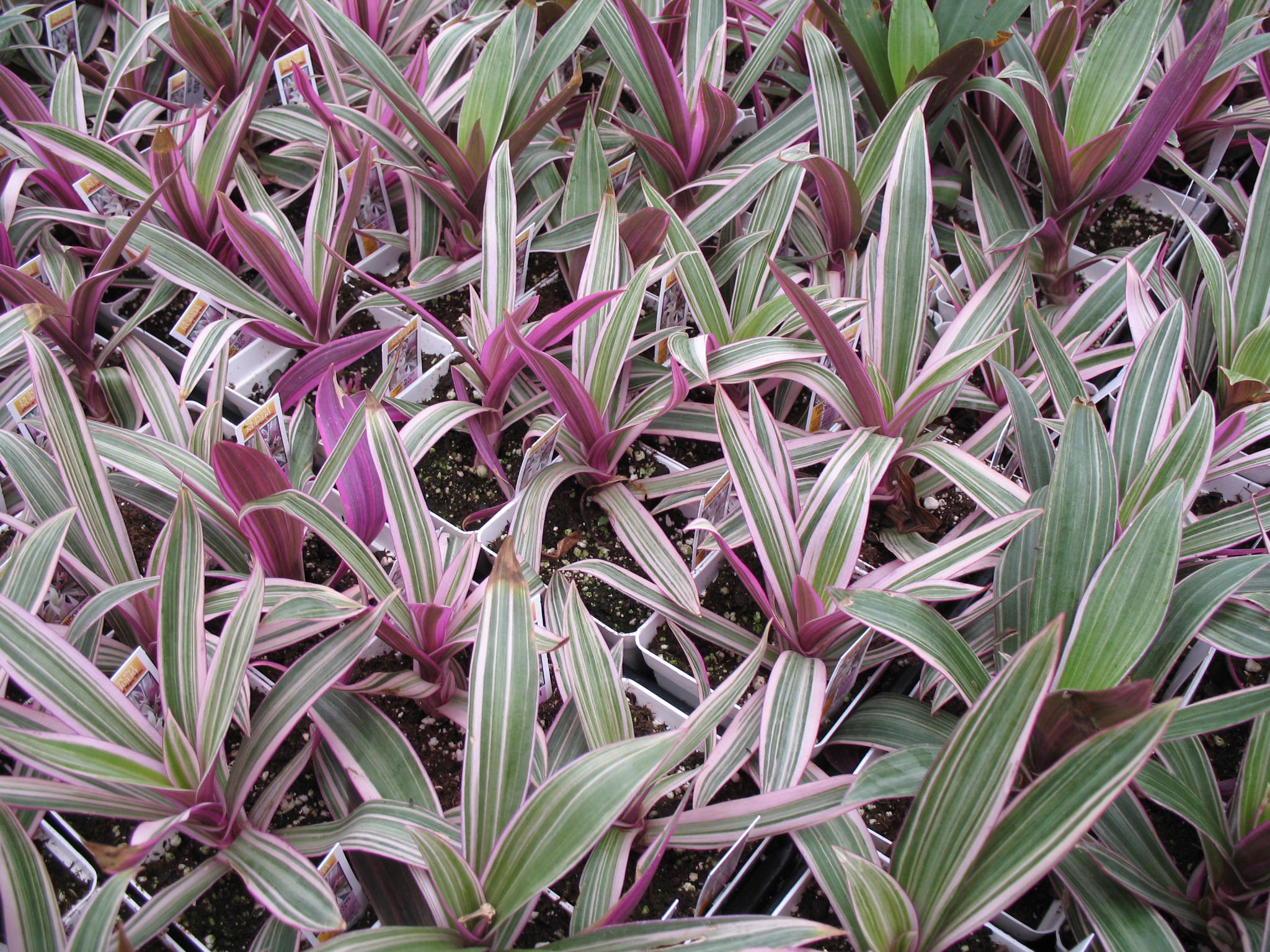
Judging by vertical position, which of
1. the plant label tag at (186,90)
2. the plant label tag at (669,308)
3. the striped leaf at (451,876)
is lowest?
the striped leaf at (451,876)

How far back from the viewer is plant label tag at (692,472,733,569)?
1.18 metres

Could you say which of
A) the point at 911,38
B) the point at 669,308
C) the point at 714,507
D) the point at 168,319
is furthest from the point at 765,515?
the point at 168,319

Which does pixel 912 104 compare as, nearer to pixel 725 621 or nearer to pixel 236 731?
pixel 725 621

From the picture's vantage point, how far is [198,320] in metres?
1.47

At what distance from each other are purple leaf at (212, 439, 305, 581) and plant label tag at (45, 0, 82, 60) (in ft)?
3.98

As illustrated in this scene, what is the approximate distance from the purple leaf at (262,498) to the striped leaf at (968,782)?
2.40 ft

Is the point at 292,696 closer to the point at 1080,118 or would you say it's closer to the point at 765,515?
the point at 765,515

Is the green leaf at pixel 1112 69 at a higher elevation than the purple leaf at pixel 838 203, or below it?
higher

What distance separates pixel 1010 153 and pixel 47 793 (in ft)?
5.88

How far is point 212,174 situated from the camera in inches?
59.2

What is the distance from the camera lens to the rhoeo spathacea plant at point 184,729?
808 millimetres

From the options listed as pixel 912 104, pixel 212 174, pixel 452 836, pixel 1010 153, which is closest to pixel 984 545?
pixel 452 836

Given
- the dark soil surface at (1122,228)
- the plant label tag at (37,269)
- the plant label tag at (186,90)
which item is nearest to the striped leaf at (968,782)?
the dark soil surface at (1122,228)

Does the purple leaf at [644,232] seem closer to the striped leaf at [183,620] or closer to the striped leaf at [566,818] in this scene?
the striped leaf at [183,620]
